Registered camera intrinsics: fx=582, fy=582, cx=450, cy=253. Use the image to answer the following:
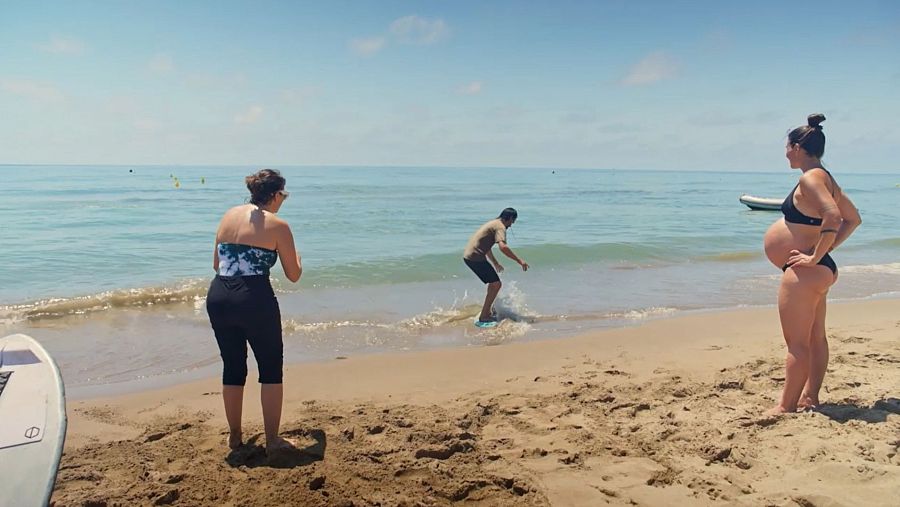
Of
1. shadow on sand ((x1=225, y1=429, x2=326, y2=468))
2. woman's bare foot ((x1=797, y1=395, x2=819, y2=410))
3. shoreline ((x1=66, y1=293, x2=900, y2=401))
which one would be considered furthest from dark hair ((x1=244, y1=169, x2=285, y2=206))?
woman's bare foot ((x1=797, y1=395, x2=819, y2=410))

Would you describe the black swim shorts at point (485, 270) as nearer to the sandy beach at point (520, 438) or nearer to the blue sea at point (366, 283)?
the blue sea at point (366, 283)

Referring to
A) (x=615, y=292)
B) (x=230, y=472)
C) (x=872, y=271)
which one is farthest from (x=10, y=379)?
(x=872, y=271)

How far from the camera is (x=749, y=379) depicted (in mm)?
5293

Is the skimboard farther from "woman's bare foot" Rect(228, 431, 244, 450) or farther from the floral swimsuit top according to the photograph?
the floral swimsuit top

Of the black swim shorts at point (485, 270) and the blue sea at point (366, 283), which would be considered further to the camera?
the black swim shorts at point (485, 270)

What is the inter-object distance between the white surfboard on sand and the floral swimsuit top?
1101 mm

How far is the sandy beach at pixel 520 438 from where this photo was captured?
3326 mm

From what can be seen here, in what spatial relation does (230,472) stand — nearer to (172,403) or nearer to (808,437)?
(172,403)

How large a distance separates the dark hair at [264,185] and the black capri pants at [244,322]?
0.52 m

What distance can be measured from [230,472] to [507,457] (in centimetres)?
177

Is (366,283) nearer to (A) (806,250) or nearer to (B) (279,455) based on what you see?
(B) (279,455)

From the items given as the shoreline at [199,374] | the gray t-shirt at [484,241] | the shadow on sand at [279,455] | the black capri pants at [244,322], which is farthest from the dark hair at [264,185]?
the gray t-shirt at [484,241]

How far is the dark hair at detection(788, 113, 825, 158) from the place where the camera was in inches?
154

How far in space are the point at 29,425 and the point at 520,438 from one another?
2898 mm
